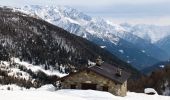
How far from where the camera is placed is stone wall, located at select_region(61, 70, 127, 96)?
64.8m

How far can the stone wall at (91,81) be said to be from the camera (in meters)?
64.8

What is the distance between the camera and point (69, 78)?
66188 millimetres

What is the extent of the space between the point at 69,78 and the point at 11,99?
27634 mm

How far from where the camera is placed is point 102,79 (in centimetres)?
6506

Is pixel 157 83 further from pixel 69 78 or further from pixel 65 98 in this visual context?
pixel 65 98

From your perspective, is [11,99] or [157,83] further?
[157,83]

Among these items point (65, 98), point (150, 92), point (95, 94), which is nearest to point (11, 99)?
point (65, 98)

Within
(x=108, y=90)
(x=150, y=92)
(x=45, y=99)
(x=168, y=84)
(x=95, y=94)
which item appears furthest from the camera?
(x=168, y=84)

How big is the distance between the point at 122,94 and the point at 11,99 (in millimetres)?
30583

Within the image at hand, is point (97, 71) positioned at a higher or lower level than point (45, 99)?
higher

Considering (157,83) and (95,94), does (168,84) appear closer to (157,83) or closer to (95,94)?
(157,83)

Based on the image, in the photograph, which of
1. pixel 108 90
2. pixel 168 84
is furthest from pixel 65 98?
pixel 168 84

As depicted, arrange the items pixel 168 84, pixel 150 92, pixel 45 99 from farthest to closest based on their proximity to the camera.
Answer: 1. pixel 168 84
2. pixel 150 92
3. pixel 45 99

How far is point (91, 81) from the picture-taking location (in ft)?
214
